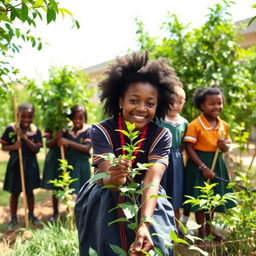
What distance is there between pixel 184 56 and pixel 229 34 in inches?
25.2

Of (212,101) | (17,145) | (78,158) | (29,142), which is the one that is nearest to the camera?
(212,101)

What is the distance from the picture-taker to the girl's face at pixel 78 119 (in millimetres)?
4125

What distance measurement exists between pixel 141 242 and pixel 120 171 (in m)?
0.37

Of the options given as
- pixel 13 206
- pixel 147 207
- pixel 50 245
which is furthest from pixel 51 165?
pixel 147 207

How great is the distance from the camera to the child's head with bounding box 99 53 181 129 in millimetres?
1906

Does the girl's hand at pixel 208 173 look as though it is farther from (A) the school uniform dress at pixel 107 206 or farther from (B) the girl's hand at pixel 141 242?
(B) the girl's hand at pixel 141 242

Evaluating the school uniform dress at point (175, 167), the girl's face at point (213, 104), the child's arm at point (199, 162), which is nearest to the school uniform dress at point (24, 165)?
the school uniform dress at point (175, 167)

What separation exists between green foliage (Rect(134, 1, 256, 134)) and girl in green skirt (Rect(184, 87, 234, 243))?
0.86 meters

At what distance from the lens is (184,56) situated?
443 centimetres

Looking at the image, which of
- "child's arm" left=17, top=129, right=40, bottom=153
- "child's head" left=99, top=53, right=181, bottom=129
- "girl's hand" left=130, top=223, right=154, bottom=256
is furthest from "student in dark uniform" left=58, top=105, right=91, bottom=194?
"girl's hand" left=130, top=223, right=154, bottom=256

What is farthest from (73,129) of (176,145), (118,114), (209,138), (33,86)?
(118,114)

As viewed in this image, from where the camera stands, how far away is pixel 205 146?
131 inches

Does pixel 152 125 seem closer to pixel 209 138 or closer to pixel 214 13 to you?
pixel 209 138

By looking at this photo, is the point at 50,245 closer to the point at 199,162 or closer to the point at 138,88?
the point at 199,162
